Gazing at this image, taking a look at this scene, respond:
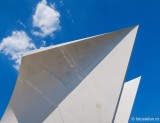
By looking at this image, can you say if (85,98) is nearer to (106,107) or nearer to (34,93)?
(106,107)

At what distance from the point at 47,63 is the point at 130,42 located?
14.3 ft

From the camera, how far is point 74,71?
1267 cm

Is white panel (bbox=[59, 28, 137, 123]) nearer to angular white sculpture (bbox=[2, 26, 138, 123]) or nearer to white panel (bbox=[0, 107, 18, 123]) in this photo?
angular white sculpture (bbox=[2, 26, 138, 123])

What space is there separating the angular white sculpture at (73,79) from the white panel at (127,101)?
29.1 ft

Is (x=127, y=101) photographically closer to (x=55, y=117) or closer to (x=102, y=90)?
(x=102, y=90)

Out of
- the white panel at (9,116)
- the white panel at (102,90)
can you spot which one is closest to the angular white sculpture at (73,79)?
the white panel at (102,90)

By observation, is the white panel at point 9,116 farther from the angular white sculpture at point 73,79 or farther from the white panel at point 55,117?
the white panel at point 55,117

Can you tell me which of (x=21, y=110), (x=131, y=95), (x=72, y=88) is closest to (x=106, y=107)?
(x=72, y=88)

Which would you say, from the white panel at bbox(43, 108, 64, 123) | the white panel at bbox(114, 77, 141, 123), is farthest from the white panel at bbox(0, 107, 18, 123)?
the white panel at bbox(114, 77, 141, 123)

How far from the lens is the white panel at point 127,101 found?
20.4 metres

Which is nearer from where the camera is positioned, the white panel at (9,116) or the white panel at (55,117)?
the white panel at (55,117)

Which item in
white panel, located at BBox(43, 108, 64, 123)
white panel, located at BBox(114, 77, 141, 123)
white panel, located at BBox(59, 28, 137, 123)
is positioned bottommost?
white panel, located at BBox(43, 108, 64, 123)

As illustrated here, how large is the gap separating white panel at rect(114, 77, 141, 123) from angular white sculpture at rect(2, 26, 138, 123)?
888cm

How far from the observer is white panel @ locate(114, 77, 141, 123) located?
20394 mm
